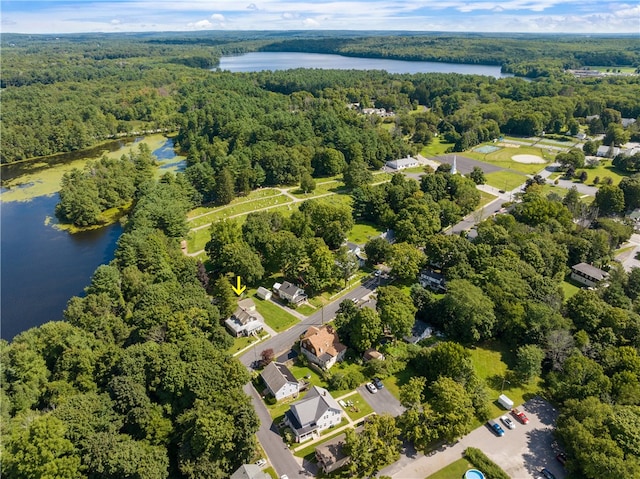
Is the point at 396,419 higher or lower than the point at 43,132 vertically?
lower

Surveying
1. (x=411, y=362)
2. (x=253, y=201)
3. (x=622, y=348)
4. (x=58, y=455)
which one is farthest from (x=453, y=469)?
(x=253, y=201)

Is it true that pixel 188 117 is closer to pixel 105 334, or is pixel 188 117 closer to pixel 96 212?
pixel 96 212

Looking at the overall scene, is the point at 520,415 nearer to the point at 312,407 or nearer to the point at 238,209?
the point at 312,407

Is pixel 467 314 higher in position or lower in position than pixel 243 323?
higher

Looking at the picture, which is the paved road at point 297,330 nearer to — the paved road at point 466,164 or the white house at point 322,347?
the white house at point 322,347

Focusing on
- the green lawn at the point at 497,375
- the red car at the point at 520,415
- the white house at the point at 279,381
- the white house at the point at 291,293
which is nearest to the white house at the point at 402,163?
the white house at the point at 291,293

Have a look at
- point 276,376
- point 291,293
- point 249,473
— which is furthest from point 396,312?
point 249,473

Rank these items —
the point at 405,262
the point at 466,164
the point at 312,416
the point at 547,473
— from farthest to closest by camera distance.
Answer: the point at 466,164
the point at 405,262
the point at 312,416
the point at 547,473
